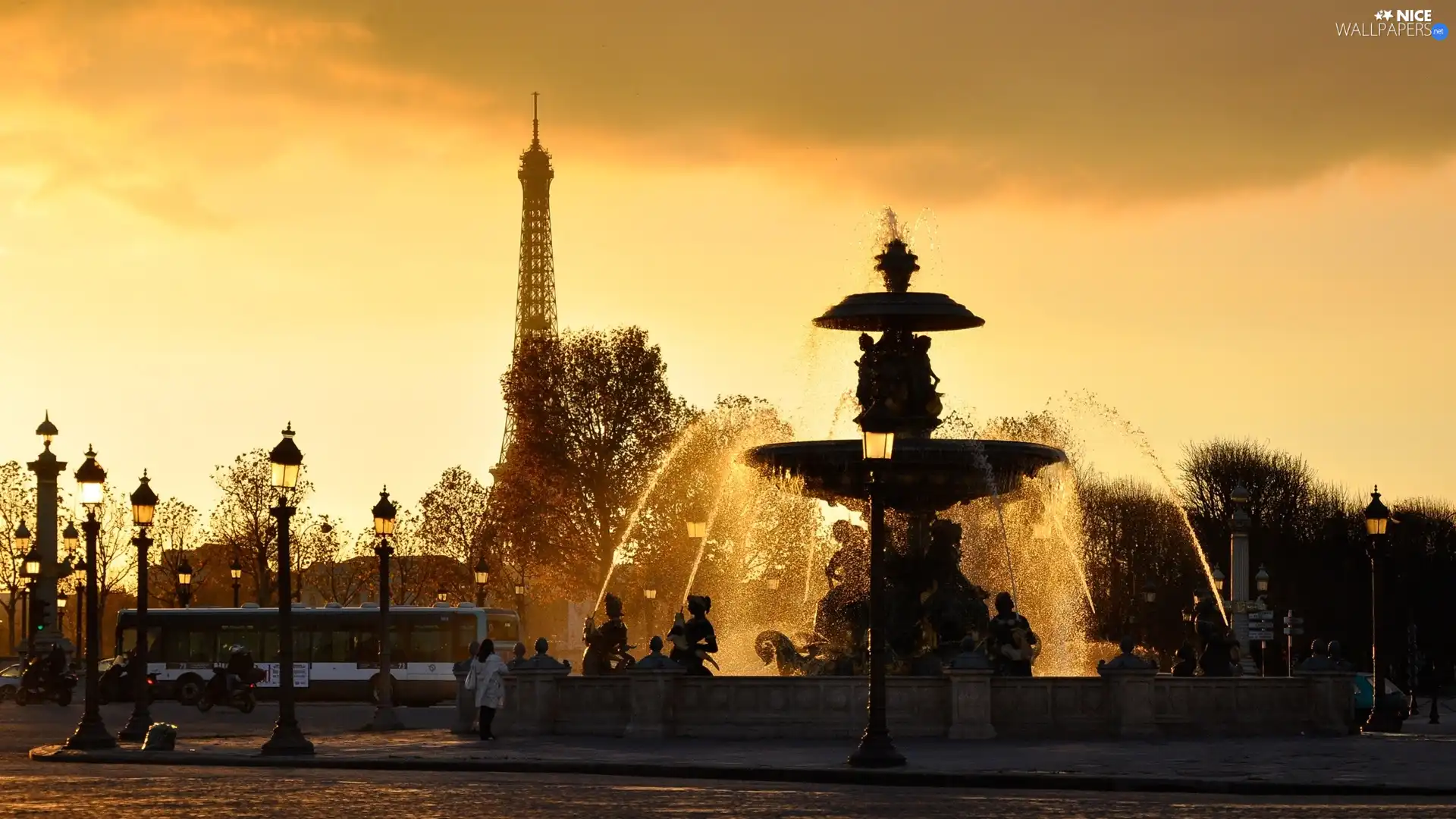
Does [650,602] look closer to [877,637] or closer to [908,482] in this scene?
[908,482]

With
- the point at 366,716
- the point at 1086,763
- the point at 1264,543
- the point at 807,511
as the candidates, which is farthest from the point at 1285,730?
the point at 1264,543

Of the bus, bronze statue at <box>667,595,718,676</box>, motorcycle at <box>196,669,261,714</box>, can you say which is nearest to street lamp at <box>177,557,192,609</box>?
the bus

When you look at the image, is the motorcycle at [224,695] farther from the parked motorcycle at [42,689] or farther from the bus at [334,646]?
the parked motorcycle at [42,689]

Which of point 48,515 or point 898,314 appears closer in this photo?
point 898,314

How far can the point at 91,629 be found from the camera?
35.5 m

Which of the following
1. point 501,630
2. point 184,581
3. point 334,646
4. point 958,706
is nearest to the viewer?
point 958,706

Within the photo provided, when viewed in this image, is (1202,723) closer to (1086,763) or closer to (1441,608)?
(1086,763)

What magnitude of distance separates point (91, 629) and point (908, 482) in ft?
42.1

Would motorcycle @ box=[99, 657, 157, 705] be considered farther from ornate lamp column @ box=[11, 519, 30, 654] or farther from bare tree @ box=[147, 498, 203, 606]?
bare tree @ box=[147, 498, 203, 606]

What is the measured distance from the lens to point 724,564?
68438mm

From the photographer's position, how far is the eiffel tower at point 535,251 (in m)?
150

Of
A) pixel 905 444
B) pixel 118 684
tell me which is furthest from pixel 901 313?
pixel 118 684

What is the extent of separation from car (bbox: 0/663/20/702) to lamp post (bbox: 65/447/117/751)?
24.0 metres

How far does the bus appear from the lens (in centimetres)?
5700
